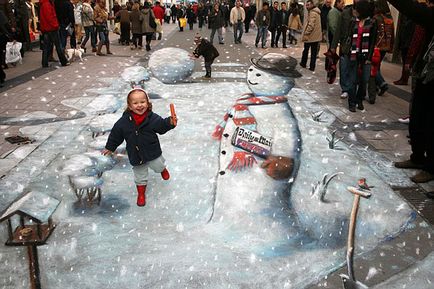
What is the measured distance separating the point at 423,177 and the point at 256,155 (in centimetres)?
173

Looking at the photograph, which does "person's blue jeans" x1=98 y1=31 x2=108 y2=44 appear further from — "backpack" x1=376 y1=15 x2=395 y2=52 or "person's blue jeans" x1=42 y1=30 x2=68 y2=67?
"backpack" x1=376 y1=15 x2=395 y2=52

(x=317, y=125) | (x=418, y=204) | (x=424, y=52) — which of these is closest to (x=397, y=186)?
(x=418, y=204)

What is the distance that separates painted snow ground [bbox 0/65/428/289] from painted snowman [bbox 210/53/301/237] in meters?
0.05

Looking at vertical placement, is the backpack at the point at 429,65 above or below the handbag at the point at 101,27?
above

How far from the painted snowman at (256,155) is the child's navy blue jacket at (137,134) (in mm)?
790

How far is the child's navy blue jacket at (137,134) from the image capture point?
141 inches

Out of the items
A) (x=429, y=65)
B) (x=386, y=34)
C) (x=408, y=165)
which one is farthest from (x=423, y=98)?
(x=386, y=34)

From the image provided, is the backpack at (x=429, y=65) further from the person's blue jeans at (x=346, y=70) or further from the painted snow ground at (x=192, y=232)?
the person's blue jeans at (x=346, y=70)

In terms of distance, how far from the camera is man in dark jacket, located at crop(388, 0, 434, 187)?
3.85m

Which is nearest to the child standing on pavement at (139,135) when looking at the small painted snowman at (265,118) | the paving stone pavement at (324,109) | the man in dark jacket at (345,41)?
the small painted snowman at (265,118)

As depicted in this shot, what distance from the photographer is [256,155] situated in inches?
176

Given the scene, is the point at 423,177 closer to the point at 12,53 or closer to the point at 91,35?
the point at 12,53

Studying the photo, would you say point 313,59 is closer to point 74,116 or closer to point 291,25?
point 291,25

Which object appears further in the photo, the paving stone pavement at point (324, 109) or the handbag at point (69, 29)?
the handbag at point (69, 29)
